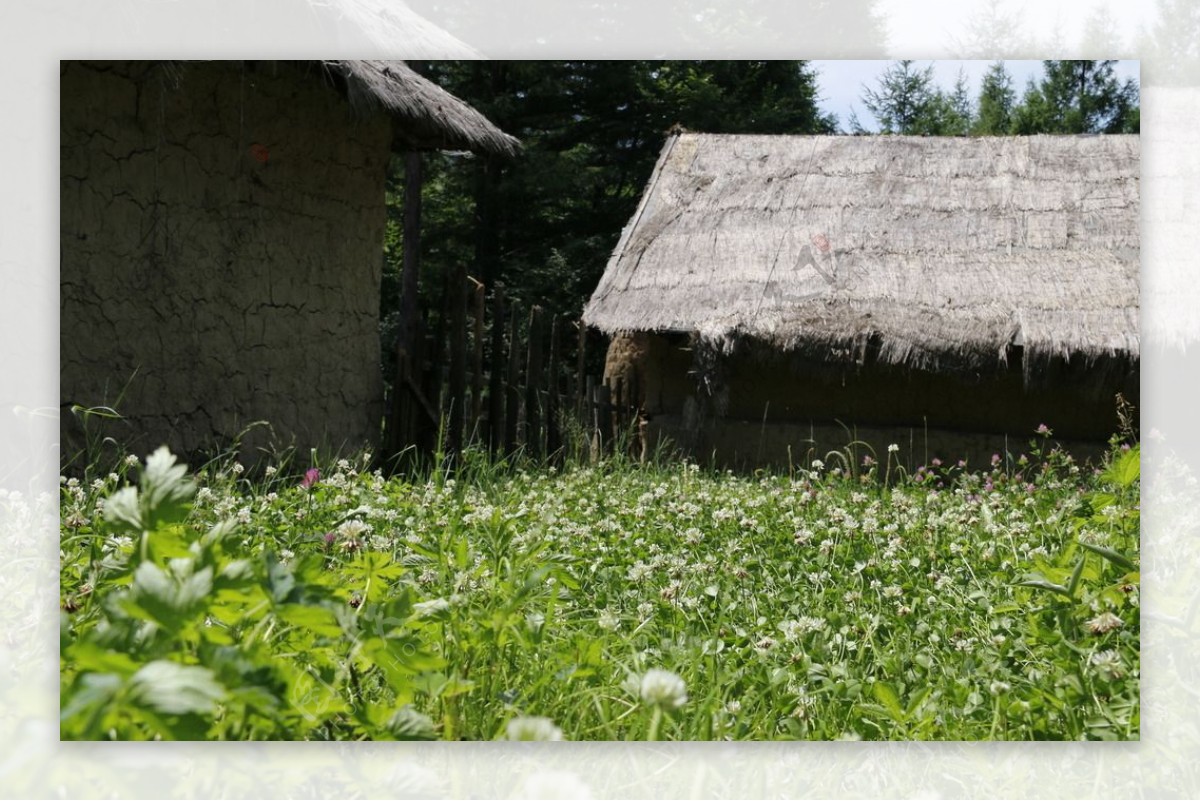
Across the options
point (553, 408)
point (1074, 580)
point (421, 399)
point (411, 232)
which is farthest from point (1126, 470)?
point (411, 232)

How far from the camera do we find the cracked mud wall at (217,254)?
3434 mm

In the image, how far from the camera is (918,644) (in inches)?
97.0

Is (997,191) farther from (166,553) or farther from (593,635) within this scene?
(166,553)

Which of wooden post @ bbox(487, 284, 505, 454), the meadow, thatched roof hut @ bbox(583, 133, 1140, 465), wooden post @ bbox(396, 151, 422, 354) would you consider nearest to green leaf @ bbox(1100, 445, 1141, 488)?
the meadow

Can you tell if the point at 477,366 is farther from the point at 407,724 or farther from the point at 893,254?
the point at 407,724

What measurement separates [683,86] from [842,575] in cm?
278

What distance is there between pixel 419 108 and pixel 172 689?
3598 millimetres

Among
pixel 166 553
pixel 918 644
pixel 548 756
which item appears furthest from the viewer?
pixel 918 644

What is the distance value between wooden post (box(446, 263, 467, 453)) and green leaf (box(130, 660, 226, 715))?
173 inches

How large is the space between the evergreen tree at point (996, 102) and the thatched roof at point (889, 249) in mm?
402

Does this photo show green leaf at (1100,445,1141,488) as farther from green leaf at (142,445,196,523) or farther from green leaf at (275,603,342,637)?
green leaf at (142,445,196,523)

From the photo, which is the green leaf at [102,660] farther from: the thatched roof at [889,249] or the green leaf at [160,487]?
the thatched roof at [889,249]

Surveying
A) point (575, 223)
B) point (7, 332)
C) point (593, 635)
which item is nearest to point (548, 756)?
point (593, 635)

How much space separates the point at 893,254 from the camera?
205 inches
